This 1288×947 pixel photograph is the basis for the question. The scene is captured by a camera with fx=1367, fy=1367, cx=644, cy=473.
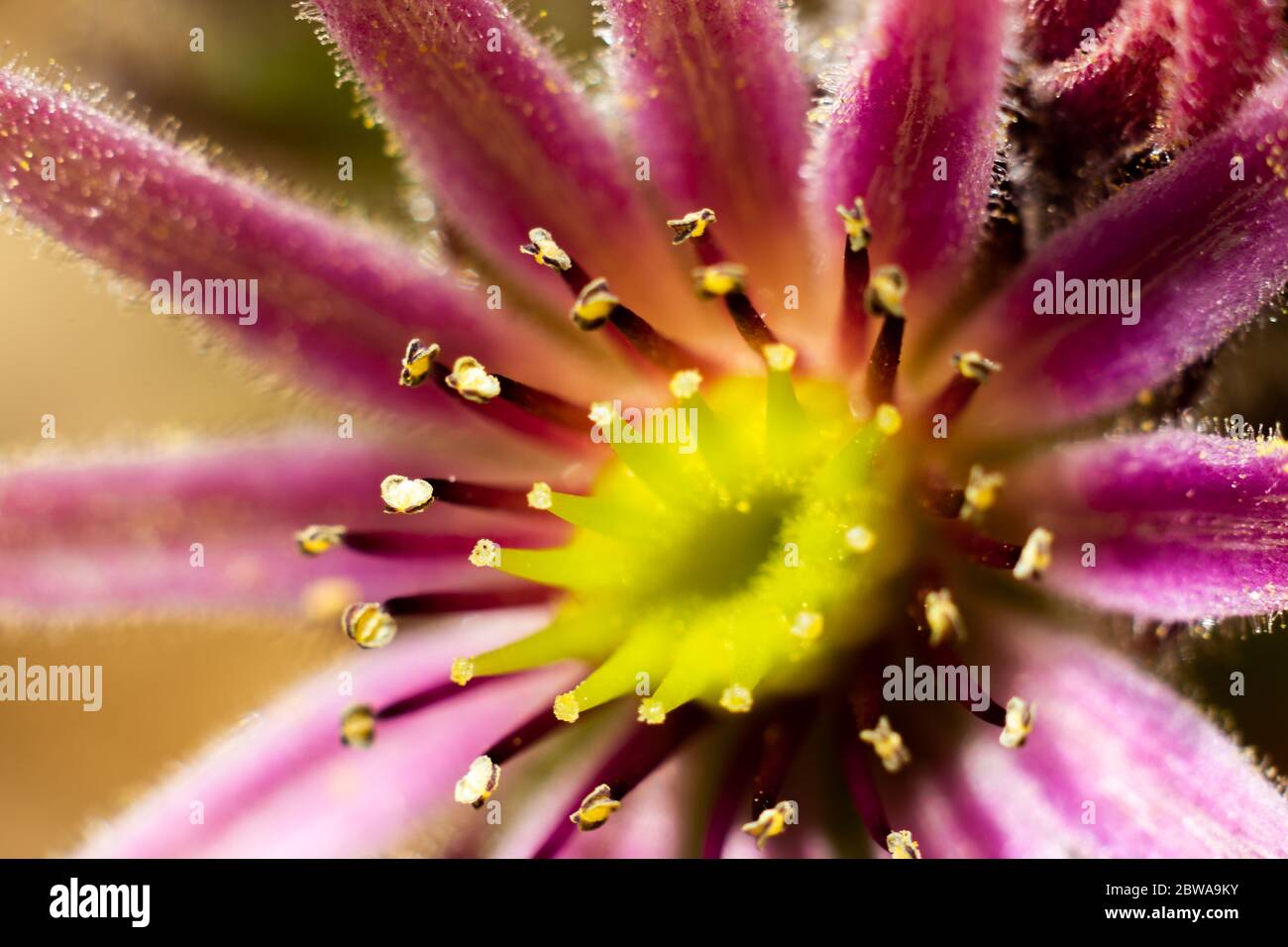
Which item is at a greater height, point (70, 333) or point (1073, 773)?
point (70, 333)

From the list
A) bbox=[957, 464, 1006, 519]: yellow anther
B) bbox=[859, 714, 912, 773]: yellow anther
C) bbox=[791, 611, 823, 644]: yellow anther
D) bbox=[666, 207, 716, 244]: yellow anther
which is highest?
bbox=[666, 207, 716, 244]: yellow anther

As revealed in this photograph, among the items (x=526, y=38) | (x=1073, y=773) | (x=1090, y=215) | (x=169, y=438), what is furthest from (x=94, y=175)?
(x=1073, y=773)

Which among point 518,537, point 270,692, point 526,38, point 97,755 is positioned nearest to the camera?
point 526,38

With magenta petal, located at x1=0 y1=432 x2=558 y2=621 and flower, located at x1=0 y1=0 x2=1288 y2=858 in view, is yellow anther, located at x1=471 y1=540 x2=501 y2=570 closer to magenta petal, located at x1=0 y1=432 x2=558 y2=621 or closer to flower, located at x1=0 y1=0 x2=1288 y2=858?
flower, located at x1=0 y1=0 x2=1288 y2=858

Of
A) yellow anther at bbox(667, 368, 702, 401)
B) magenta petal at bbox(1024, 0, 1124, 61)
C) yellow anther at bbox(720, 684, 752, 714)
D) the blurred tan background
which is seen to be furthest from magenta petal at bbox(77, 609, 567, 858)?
magenta petal at bbox(1024, 0, 1124, 61)

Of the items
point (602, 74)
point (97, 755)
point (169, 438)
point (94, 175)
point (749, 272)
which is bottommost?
point (97, 755)

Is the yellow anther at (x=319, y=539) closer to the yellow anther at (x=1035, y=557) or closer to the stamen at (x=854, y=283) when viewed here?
the stamen at (x=854, y=283)

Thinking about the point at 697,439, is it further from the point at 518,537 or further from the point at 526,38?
the point at 526,38

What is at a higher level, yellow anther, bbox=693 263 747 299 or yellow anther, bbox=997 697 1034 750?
yellow anther, bbox=693 263 747 299
